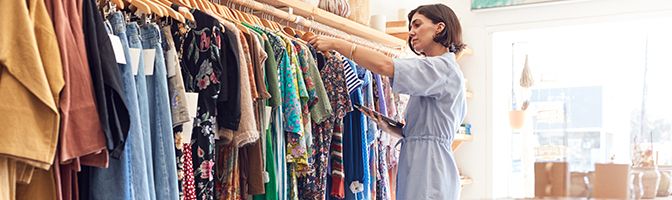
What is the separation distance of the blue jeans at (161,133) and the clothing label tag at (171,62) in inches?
2.4

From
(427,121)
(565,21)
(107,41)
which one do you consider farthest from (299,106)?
(565,21)

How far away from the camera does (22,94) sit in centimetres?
147

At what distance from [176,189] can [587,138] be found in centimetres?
386

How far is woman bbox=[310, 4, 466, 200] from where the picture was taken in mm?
2518

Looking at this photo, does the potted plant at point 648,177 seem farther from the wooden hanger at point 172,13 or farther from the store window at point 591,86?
the store window at point 591,86

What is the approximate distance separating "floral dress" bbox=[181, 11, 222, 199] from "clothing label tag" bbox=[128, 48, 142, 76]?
269 millimetres

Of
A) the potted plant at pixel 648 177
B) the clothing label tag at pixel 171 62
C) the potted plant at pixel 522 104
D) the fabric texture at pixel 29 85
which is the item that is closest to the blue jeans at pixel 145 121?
the clothing label tag at pixel 171 62

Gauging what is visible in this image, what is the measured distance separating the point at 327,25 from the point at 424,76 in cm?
113

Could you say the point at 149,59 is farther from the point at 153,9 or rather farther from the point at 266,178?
the point at 266,178

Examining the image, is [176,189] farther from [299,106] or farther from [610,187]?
[610,187]

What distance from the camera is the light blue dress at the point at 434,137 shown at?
8.62 ft

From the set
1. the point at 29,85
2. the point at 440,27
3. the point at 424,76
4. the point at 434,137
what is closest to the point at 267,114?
the point at 424,76

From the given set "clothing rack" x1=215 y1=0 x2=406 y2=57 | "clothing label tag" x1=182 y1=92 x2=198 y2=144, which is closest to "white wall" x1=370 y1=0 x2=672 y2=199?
"clothing rack" x1=215 y1=0 x2=406 y2=57

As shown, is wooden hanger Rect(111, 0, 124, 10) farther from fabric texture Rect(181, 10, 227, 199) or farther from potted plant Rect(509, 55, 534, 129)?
potted plant Rect(509, 55, 534, 129)
